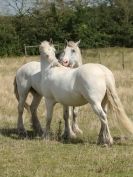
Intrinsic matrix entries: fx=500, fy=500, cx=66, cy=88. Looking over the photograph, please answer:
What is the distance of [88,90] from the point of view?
9.05 metres

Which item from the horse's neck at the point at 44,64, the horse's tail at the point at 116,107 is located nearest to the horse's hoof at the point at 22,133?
the horse's neck at the point at 44,64

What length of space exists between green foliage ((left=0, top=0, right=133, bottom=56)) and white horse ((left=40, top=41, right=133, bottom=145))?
99.4 ft

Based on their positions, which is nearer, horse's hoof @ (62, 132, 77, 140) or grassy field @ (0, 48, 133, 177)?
grassy field @ (0, 48, 133, 177)

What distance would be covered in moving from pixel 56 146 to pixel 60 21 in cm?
3487

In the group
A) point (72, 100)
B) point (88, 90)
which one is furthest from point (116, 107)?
point (72, 100)

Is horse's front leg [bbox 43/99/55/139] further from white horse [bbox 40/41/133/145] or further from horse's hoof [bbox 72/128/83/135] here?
horse's hoof [bbox 72/128/83/135]

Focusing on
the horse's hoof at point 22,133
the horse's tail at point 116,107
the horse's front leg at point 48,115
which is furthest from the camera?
the horse's hoof at point 22,133

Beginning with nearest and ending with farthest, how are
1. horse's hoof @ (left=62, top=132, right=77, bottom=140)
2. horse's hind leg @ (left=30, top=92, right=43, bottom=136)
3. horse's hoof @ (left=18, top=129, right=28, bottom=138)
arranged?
horse's hoof @ (left=62, top=132, right=77, bottom=140) → horse's hoof @ (left=18, top=129, right=28, bottom=138) → horse's hind leg @ (left=30, top=92, right=43, bottom=136)

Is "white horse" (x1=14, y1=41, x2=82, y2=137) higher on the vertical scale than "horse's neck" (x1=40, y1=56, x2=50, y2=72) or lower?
lower

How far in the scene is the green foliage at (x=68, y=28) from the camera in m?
41.5

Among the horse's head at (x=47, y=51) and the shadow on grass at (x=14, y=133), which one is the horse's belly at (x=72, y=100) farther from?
the shadow on grass at (x=14, y=133)

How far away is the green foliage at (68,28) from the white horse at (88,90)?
30305mm

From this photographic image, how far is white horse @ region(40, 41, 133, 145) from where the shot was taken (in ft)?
29.7

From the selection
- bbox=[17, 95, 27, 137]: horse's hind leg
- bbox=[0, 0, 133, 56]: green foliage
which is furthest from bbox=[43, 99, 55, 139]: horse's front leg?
bbox=[0, 0, 133, 56]: green foliage
